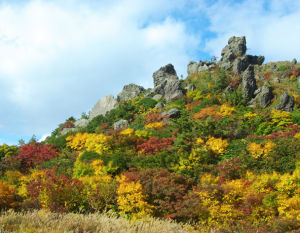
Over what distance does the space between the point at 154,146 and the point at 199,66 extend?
34.6 meters

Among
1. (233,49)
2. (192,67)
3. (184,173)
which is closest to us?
(184,173)

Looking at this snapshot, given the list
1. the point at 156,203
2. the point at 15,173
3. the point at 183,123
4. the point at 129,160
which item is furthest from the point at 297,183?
the point at 15,173

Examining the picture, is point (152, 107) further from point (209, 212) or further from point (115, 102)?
point (209, 212)

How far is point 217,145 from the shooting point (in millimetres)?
20562

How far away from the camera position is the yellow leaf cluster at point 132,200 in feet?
40.7

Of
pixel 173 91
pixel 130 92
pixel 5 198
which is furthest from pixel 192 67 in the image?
pixel 5 198

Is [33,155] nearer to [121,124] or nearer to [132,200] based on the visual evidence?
[121,124]

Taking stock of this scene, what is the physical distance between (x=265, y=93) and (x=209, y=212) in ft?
85.9

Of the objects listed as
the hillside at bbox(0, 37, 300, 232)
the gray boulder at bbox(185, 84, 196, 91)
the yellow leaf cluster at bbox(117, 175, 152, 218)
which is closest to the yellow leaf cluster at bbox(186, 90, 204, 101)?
the hillside at bbox(0, 37, 300, 232)

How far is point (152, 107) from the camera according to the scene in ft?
133

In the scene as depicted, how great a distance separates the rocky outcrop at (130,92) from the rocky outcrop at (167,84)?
3.82 meters

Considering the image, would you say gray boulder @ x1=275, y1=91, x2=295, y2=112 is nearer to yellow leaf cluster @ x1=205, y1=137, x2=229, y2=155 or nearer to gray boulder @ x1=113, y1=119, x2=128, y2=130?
yellow leaf cluster @ x1=205, y1=137, x2=229, y2=155

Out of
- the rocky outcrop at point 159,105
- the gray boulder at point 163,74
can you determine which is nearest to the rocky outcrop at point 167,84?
the gray boulder at point 163,74

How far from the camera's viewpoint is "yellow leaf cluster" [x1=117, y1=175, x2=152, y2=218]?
12.4 meters
